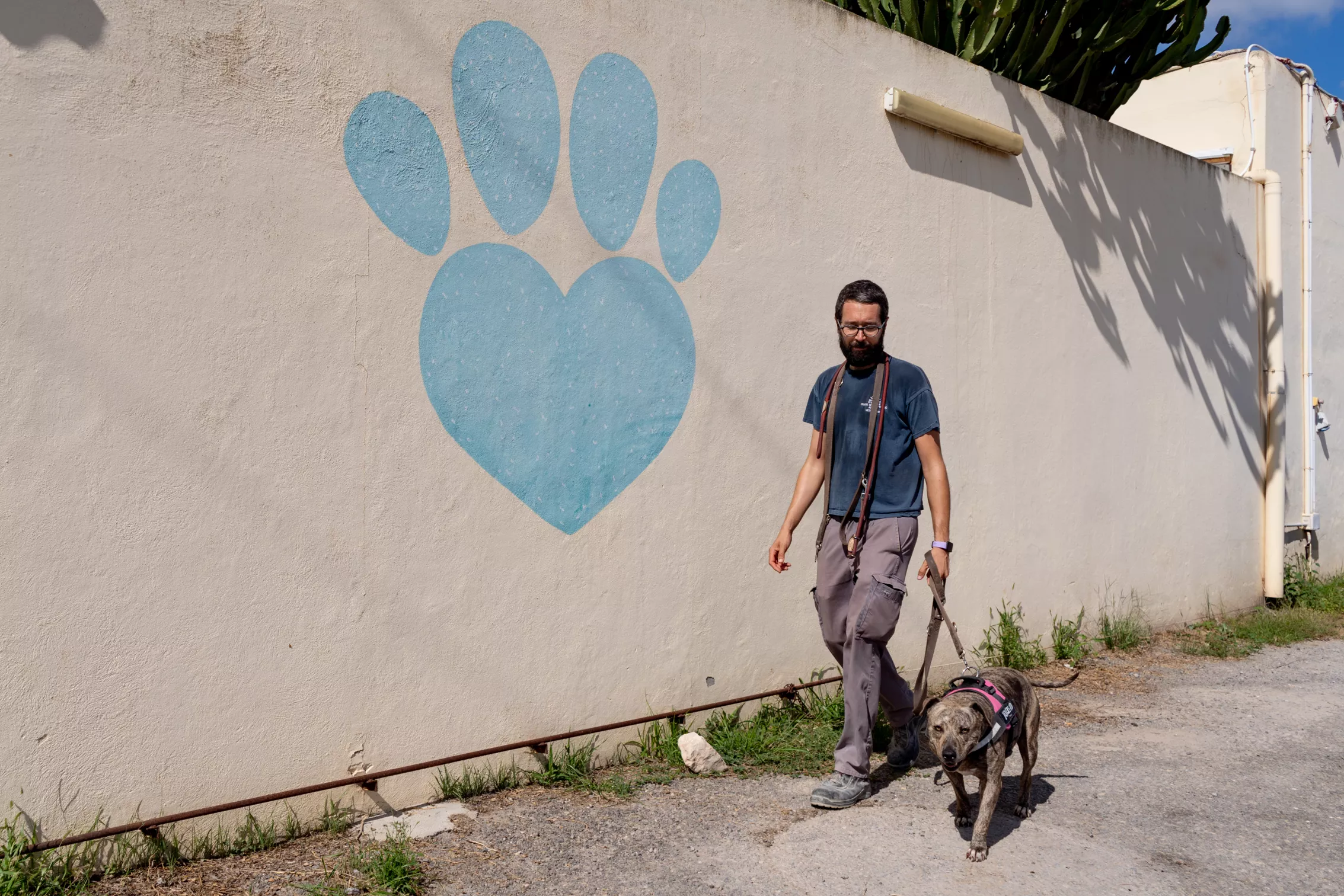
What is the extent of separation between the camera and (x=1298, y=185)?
9.09 metres

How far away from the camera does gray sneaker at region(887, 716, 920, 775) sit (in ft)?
14.4

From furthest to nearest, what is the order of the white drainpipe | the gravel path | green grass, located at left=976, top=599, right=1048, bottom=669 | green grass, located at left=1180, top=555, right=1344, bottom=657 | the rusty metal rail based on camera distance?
the white drainpipe, green grass, located at left=1180, top=555, right=1344, bottom=657, green grass, located at left=976, top=599, right=1048, bottom=669, the gravel path, the rusty metal rail

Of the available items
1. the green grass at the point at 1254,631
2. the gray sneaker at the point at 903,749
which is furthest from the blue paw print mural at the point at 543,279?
the green grass at the point at 1254,631

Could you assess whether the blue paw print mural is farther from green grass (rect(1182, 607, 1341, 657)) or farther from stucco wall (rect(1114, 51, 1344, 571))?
stucco wall (rect(1114, 51, 1344, 571))

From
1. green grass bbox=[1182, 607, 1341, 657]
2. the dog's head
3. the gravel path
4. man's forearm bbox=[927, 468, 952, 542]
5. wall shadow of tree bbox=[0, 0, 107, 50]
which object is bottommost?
the gravel path

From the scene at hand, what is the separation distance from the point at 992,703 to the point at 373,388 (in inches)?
91.8

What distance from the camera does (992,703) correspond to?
3.63 meters

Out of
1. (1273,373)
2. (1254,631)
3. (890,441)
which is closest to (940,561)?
(890,441)

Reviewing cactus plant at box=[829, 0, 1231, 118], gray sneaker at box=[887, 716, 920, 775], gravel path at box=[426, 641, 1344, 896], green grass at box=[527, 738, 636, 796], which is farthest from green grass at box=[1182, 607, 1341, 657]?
green grass at box=[527, 738, 636, 796]

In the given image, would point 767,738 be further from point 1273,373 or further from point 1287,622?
point 1273,373

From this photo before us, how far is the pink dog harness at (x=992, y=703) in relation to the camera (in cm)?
358

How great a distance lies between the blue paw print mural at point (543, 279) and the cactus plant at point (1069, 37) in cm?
289

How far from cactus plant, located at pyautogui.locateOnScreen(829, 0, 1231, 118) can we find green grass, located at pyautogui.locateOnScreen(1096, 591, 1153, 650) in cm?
343

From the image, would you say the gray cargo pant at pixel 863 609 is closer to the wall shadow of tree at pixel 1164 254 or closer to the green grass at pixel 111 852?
the green grass at pixel 111 852
